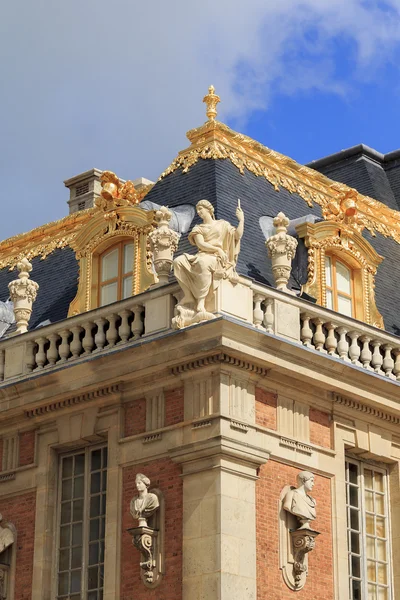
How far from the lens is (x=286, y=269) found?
2547 centimetres

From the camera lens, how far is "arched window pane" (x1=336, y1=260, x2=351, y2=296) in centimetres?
2734

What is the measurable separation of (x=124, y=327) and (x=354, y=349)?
3482 mm

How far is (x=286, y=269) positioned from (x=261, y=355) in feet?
7.72

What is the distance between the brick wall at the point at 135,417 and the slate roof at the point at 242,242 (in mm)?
2886

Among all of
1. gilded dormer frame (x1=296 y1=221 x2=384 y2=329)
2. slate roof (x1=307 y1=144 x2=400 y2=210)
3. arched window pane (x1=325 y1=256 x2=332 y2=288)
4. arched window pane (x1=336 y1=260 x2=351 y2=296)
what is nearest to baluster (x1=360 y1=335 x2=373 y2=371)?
gilded dormer frame (x1=296 y1=221 x2=384 y2=329)

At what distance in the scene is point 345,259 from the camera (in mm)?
27469

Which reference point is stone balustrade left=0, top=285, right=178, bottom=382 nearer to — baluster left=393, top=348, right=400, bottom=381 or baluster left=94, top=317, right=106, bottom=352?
baluster left=94, top=317, right=106, bottom=352

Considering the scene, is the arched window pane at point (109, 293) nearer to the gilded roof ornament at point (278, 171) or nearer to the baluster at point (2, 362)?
the baluster at point (2, 362)

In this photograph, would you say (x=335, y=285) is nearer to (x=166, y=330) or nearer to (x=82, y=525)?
(x=166, y=330)

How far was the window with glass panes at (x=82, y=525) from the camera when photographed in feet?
78.8

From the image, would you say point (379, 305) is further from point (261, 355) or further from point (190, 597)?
point (190, 597)

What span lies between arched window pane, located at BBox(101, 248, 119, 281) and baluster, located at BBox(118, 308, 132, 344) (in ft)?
8.21

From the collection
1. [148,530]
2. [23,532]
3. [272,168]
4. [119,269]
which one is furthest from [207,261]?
[272,168]

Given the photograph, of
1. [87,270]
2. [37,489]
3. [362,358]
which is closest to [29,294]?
[87,270]
